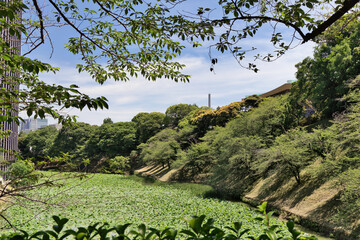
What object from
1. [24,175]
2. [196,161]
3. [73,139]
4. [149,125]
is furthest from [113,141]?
[24,175]

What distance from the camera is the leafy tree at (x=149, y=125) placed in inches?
1558

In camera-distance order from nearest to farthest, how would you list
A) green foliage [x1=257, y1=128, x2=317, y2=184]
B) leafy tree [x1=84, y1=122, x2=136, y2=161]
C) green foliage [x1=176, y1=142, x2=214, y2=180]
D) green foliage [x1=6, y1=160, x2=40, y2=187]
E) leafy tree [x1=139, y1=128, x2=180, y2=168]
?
green foliage [x1=6, y1=160, x2=40, y2=187]
green foliage [x1=257, y1=128, x2=317, y2=184]
green foliage [x1=176, y1=142, x2=214, y2=180]
leafy tree [x1=139, y1=128, x2=180, y2=168]
leafy tree [x1=84, y1=122, x2=136, y2=161]

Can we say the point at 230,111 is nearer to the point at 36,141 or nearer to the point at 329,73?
the point at 329,73

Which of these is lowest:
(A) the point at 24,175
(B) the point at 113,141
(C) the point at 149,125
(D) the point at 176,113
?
(A) the point at 24,175

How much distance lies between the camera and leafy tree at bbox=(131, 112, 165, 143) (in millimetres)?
39562

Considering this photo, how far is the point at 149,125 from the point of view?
39.8 metres

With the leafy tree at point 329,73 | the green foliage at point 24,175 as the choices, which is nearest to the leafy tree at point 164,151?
the leafy tree at point 329,73

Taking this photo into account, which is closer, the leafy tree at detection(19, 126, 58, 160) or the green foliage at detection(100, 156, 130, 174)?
the green foliage at detection(100, 156, 130, 174)

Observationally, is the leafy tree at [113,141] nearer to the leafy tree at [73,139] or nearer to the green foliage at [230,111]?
the leafy tree at [73,139]

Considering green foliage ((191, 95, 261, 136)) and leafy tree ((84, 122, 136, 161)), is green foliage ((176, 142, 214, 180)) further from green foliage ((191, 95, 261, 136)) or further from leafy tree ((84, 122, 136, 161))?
leafy tree ((84, 122, 136, 161))

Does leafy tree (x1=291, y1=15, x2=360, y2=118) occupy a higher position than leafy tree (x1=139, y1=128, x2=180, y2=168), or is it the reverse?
leafy tree (x1=291, y1=15, x2=360, y2=118)

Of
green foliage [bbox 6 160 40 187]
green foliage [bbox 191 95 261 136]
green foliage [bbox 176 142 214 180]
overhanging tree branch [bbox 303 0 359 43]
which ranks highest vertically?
green foliage [bbox 191 95 261 136]

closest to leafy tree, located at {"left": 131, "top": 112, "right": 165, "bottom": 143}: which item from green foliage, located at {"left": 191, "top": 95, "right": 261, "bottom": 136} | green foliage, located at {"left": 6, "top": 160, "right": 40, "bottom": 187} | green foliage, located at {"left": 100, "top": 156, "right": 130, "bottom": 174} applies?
green foliage, located at {"left": 100, "top": 156, "right": 130, "bottom": 174}

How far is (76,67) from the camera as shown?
4148 millimetres
